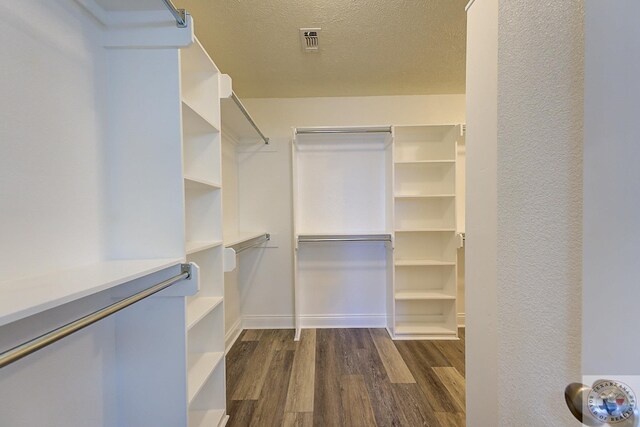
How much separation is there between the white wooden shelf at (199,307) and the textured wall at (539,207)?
1.22 meters

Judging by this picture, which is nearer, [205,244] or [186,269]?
[186,269]

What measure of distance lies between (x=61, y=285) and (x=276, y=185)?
2.25 meters

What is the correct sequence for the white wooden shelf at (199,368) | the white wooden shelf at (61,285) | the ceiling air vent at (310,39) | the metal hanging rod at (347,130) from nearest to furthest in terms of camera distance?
the white wooden shelf at (61,285) → the white wooden shelf at (199,368) → the ceiling air vent at (310,39) → the metal hanging rod at (347,130)

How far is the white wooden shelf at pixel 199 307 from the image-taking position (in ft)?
4.11

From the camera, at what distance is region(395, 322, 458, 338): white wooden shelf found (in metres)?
2.60

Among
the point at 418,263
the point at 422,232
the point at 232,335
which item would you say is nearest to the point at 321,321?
the point at 232,335

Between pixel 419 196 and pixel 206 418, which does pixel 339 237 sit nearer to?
pixel 419 196

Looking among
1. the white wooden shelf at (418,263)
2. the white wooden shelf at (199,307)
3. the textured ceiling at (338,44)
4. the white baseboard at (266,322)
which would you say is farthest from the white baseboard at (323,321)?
Result: the textured ceiling at (338,44)

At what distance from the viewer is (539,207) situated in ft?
2.06

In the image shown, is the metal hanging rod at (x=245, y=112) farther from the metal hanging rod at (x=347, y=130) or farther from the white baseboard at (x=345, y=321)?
the white baseboard at (x=345, y=321)

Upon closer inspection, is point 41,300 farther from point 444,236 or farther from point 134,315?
point 444,236

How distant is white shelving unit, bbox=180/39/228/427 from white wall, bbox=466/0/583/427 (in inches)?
50.5

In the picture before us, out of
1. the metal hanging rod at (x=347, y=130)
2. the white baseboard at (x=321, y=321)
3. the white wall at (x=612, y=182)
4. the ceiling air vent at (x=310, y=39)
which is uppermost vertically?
the ceiling air vent at (x=310, y=39)

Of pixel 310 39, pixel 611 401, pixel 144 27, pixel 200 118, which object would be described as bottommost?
pixel 611 401
